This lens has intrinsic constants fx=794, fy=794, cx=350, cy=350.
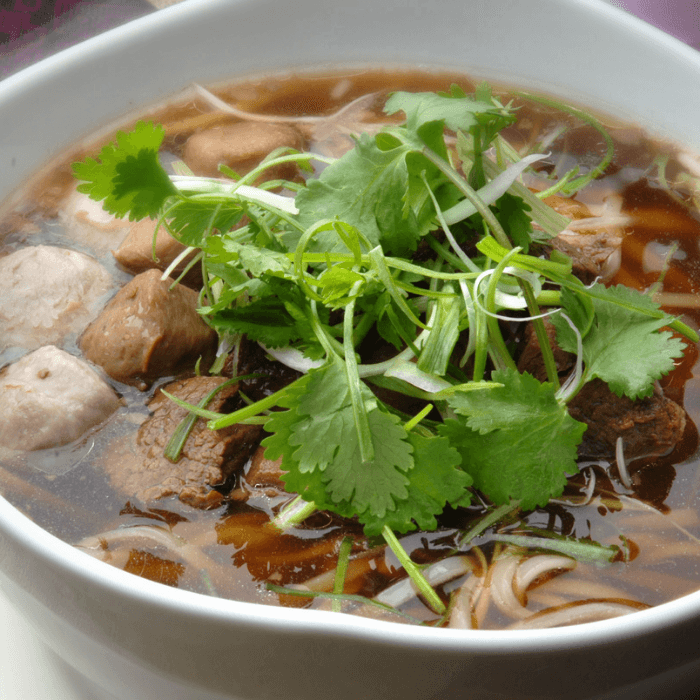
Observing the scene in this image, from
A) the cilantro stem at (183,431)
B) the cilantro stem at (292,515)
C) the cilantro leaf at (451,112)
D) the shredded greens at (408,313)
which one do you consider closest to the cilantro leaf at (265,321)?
the shredded greens at (408,313)

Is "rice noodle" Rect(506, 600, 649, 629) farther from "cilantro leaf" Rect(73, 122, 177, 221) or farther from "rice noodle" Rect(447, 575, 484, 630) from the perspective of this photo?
"cilantro leaf" Rect(73, 122, 177, 221)

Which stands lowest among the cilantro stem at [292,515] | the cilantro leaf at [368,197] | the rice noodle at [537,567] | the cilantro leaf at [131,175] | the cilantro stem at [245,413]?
the rice noodle at [537,567]

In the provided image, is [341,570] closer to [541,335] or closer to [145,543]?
[145,543]

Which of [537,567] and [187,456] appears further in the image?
[187,456]

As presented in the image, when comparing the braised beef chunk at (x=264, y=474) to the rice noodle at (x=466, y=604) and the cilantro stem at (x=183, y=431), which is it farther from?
the rice noodle at (x=466, y=604)

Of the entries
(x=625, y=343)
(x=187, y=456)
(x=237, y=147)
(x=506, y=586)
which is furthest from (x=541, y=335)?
(x=237, y=147)

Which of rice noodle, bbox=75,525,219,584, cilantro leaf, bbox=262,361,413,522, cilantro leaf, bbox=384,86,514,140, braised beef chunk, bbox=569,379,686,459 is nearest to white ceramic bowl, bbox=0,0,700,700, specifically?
rice noodle, bbox=75,525,219,584

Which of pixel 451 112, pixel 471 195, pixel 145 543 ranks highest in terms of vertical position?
pixel 451 112
